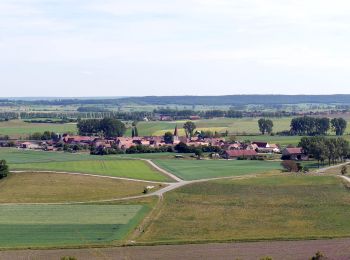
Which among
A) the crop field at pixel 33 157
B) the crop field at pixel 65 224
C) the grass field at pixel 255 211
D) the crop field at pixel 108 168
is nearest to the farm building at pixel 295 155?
the crop field at pixel 108 168

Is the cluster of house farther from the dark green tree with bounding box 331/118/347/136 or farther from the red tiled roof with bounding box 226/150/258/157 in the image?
the dark green tree with bounding box 331/118/347/136

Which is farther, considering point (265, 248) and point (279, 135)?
point (279, 135)

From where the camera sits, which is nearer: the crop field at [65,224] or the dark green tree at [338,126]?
the crop field at [65,224]

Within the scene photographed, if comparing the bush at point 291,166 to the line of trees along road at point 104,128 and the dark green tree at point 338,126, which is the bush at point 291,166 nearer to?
the dark green tree at point 338,126

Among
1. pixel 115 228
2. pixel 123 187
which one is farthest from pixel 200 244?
pixel 123 187

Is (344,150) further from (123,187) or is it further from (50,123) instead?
(50,123)

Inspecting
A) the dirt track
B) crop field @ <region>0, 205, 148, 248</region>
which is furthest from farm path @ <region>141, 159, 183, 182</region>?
the dirt track

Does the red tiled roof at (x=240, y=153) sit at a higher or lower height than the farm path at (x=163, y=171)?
higher
